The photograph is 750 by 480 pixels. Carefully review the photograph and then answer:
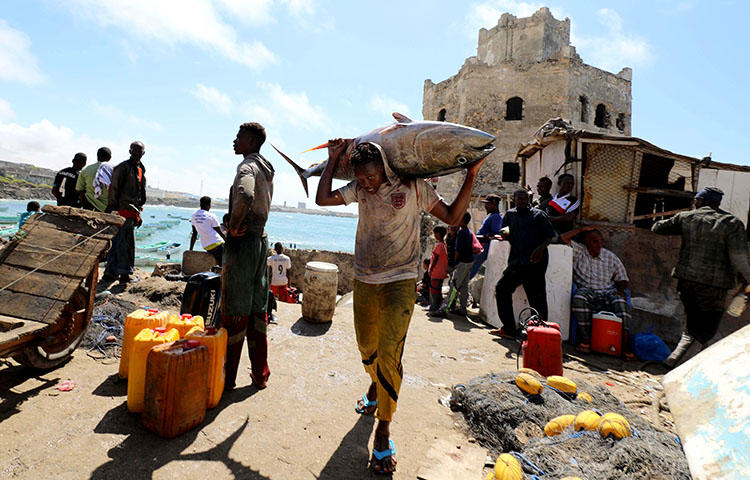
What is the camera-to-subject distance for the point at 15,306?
9.07ft

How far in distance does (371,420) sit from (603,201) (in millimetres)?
6522

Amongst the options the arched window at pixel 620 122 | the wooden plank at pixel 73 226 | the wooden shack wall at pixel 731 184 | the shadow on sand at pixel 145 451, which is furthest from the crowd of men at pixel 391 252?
the arched window at pixel 620 122

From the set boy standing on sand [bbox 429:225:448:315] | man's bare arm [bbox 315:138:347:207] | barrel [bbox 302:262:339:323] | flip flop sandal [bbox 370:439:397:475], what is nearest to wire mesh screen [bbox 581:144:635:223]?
boy standing on sand [bbox 429:225:448:315]

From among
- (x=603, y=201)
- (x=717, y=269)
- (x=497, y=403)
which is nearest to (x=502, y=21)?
(x=603, y=201)

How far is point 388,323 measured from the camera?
2.43 m

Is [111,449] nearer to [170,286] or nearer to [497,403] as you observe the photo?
[497,403]

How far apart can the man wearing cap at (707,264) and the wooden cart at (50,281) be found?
6962 mm

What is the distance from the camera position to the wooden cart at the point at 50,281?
2721 mm

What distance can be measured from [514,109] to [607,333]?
954 inches

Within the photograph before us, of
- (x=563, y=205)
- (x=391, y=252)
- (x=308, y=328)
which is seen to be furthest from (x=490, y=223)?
(x=391, y=252)

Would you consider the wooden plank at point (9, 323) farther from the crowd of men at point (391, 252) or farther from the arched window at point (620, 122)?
the arched window at point (620, 122)

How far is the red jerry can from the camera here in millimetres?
Answer: 3715

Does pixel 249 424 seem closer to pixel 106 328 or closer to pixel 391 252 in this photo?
pixel 391 252

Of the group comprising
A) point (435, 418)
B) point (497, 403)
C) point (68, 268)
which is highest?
point (68, 268)
